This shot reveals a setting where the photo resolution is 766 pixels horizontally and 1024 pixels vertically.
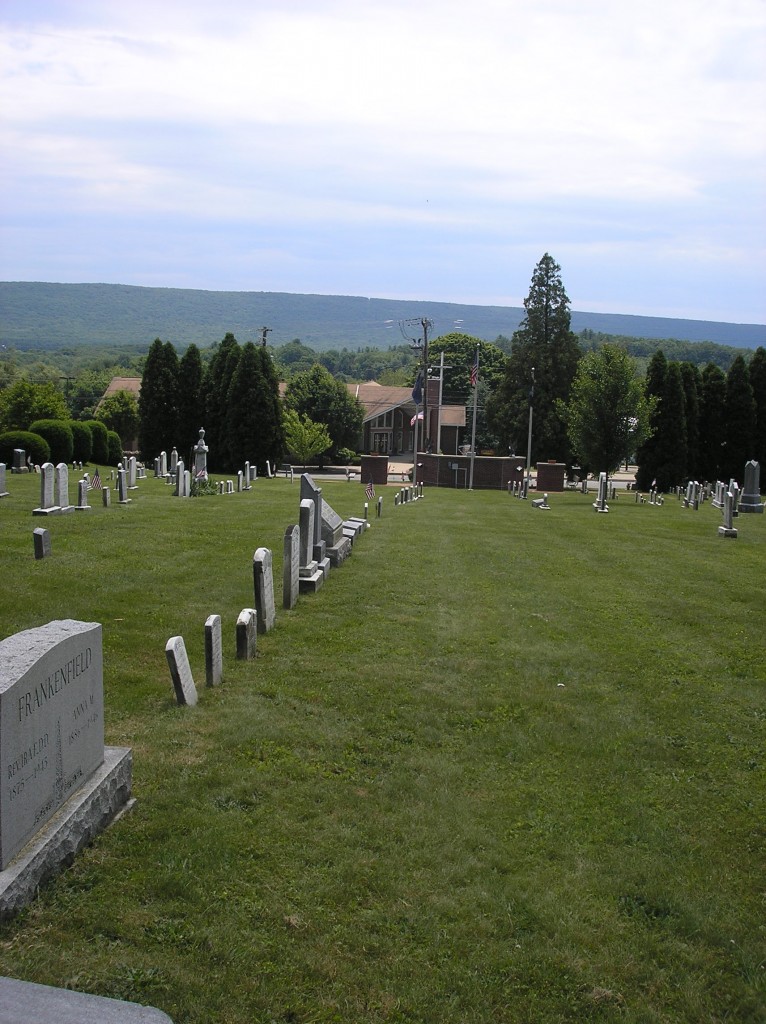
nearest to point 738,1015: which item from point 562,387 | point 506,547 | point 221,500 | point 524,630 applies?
point 524,630

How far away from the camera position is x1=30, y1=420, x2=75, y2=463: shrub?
40.7 m

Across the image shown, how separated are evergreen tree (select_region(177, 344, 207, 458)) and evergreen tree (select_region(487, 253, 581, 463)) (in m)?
22.3

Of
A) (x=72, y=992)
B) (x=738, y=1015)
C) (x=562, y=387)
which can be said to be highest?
(x=562, y=387)

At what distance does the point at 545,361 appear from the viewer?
62812 mm

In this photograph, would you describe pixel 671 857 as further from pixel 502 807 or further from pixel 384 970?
pixel 384 970

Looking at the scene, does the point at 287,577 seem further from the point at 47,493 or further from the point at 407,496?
the point at 407,496

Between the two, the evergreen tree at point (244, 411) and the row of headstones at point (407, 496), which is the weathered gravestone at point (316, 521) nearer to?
the row of headstones at point (407, 496)

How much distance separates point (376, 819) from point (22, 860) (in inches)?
96.5

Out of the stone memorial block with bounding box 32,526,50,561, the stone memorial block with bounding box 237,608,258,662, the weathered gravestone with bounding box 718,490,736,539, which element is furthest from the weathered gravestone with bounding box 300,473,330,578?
the weathered gravestone with bounding box 718,490,736,539

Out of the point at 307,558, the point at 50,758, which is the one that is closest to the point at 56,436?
the point at 307,558

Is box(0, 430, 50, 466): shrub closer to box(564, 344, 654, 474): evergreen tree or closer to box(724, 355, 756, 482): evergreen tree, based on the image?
box(564, 344, 654, 474): evergreen tree

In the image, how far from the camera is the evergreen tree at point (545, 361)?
61.9 meters

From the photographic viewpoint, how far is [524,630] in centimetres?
1210

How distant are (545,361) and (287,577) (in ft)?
175
